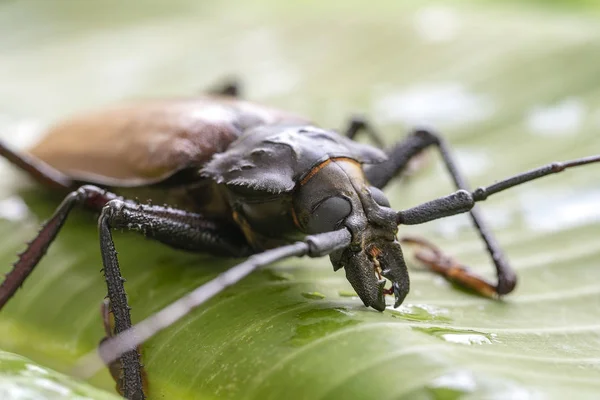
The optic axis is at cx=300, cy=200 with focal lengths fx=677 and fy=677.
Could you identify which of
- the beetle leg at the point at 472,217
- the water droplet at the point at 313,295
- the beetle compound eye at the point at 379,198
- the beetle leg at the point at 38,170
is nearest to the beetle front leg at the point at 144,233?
the water droplet at the point at 313,295

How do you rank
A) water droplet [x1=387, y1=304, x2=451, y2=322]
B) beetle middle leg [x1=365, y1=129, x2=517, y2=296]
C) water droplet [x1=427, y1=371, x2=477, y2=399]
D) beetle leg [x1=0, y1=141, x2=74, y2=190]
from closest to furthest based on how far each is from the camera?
water droplet [x1=427, y1=371, x2=477, y2=399]
water droplet [x1=387, y1=304, x2=451, y2=322]
beetle middle leg [x1=365, y1=129, x2=517, y2=296]
beetle leg [x1=0, y1=141, x2=74, y2=190]

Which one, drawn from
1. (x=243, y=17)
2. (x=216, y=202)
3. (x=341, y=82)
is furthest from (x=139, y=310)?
(x=243, y=17)

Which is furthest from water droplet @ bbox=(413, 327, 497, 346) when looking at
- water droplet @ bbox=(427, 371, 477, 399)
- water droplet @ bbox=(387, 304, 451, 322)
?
water droplet @ bbox=(427, 371, 477, 399)

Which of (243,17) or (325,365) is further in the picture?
(243,17)

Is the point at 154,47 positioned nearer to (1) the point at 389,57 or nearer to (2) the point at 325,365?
(1) the point at 389,57

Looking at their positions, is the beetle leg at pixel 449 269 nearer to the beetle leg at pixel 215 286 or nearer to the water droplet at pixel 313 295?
the water droplet at pixel 313 295

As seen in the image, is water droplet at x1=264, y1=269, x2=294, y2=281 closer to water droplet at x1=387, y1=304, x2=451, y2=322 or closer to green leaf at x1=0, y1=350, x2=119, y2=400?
water droplet at x1=387, y1=304, x2=451, y2=322

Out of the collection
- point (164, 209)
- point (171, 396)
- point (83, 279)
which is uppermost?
point (164, 209)
